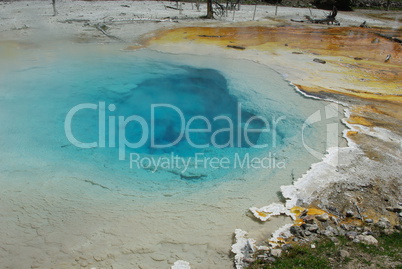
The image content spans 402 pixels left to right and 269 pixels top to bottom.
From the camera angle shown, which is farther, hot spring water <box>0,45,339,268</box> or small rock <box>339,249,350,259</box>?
hot spring water <box>0,45,339,268</box>

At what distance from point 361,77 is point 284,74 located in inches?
82.4

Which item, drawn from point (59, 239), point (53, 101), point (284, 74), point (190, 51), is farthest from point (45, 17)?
point (59, 239)

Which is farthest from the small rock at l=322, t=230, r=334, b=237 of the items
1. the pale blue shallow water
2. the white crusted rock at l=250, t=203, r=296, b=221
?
the pale blue shallow water

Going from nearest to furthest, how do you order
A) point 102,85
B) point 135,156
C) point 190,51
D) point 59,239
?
point 59,239
point 135,156
point 102,85
point 190,51

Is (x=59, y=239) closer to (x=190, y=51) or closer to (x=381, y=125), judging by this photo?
(x=381, y=125)

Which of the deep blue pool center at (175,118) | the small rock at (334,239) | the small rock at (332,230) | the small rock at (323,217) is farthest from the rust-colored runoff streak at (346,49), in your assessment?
the small rock at (334,239)

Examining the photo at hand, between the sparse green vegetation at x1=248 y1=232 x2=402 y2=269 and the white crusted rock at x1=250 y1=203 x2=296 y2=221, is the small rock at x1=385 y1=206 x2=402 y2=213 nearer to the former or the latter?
the sparse green vegetation at x1=248 y1=232 x2=402 y2=269

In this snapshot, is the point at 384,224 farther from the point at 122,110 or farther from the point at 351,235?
the point at 122,110

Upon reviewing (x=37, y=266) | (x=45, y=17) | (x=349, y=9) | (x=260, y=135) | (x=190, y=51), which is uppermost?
(x=349, y=9)

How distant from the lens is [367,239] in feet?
11.2

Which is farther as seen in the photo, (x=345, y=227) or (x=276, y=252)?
(x=345, y=227)

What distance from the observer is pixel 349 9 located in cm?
2239

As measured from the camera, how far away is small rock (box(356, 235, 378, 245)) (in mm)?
3371

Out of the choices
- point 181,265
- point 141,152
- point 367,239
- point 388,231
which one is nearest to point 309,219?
point 367,239
